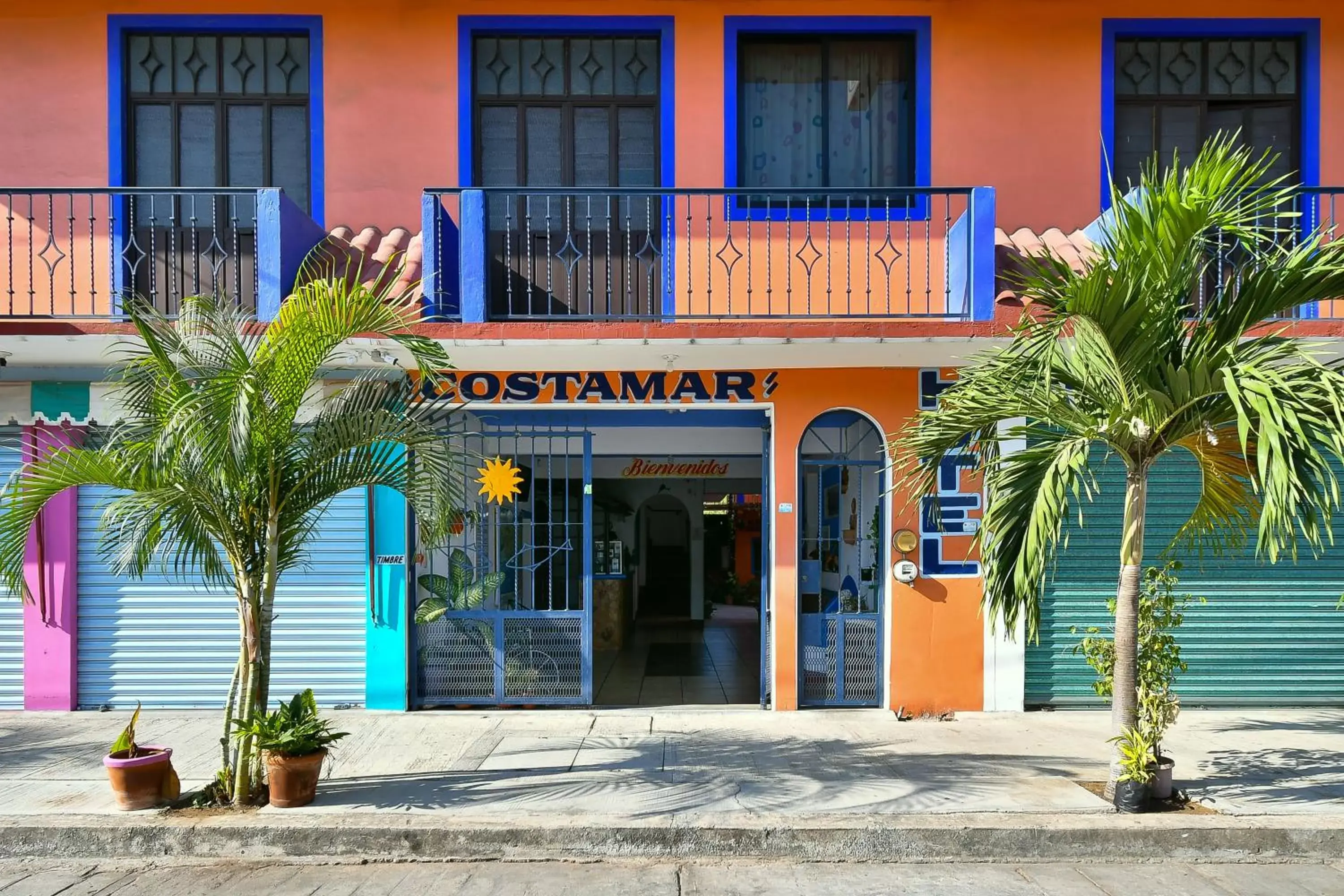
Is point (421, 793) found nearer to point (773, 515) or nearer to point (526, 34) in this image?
point (773, 515)

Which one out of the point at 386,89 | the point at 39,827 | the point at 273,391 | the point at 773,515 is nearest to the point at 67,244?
the point at 386,89

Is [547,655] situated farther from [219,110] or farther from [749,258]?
[219,110]

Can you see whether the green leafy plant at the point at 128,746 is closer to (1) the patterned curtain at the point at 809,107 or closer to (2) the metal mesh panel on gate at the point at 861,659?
(2) the metal mesh panel on gate at the point at 861,659

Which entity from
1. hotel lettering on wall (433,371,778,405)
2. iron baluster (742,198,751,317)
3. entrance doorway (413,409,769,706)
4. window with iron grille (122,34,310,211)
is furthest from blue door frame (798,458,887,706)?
window with iron grille (122,34,310,211)

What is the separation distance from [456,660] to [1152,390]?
585 centimetres

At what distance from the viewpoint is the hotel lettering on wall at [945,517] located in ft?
25.8

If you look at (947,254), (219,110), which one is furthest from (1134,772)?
(219,110)

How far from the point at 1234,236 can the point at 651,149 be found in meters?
5.24

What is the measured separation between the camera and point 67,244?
8211mm

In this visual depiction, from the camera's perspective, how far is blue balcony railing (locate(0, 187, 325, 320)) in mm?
7992

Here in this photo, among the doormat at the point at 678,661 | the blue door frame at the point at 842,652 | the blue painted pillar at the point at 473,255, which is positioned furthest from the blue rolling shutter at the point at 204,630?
the blue door frame at the point at 842,652

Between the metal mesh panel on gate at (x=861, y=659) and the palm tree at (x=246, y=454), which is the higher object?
the palm tree at (x=246, y=454)

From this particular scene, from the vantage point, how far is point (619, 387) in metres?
7.98

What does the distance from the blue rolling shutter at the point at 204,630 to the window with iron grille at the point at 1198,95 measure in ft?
25.5
